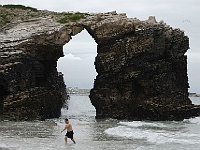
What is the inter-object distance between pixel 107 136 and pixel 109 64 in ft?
39.9

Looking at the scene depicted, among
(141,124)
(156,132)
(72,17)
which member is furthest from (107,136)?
(72,17)

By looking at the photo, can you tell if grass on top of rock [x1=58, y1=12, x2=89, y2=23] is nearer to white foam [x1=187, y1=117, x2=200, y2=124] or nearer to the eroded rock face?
the eroded rock face

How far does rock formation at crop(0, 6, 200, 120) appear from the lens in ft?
128

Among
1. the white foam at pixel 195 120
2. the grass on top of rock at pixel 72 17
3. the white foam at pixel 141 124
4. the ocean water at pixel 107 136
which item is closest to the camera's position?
the ocean water at pixel 107 136

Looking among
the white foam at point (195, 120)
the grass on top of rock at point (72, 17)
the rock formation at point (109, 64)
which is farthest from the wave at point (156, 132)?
the grass on top of rock at point (72, 17)

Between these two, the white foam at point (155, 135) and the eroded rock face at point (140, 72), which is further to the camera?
the eroded rock face at point (140, 72)

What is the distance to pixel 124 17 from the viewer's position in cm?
4125

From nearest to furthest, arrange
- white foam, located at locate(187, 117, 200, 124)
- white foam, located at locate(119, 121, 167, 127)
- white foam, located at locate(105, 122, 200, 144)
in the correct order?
white foam, located at locate(105, 122, 200, 144) → white foam, located at locate(119, 121, 167, 127) → white foam, located at locate(187, 117, 200, 124)

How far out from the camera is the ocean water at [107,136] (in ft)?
83.8

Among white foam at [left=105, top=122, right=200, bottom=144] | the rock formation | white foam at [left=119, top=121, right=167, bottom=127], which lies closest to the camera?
white foam at [left=105, top=122, right=200, bottom=144]

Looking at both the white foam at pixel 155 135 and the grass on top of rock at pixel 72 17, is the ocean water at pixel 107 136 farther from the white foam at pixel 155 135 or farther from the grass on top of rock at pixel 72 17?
the grass on top of rock at pixel 72 17

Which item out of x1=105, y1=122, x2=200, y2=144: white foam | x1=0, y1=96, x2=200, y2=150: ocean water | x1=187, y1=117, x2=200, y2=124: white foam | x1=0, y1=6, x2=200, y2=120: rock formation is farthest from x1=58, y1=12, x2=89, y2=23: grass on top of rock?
x1=187, y1=117, x2=200, y2=124: white foam

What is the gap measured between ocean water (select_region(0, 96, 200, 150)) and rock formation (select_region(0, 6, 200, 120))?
1909 mm

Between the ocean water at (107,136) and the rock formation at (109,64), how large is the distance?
1.91 metres
